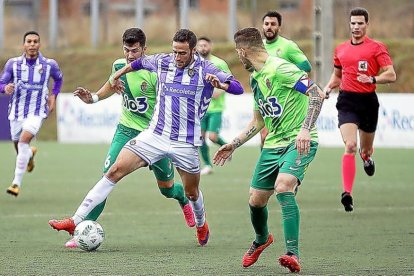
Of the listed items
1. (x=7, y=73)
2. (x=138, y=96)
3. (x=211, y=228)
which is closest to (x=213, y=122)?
(x=7, y=73)

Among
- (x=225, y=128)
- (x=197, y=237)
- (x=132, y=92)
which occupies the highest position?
(x=132, y=92)

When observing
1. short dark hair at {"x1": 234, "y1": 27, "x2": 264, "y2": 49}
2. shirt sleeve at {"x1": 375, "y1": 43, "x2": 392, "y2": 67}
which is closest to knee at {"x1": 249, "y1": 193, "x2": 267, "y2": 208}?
short dark hair at {"x1": 234, "y1": 27, "x2": 264, "y2": 49}

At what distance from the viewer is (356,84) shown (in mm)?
12875

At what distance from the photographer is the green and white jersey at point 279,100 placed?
8.62m

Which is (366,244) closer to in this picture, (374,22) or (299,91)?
(299,91)

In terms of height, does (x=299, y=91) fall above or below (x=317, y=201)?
above

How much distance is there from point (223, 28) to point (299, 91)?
31089 millimetres

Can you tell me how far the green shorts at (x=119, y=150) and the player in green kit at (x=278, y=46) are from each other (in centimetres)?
214

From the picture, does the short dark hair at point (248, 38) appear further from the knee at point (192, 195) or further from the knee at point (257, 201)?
the knee at point (192, 195)

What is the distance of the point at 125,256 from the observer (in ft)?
30.2

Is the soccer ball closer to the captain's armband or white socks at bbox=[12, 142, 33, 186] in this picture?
the captain's armband

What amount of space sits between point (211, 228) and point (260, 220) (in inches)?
108

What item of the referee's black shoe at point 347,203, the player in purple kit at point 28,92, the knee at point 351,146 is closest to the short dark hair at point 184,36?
the referee's black shoe at point 347,203

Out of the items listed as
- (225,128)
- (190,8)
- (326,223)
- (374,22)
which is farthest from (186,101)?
(190,8)
